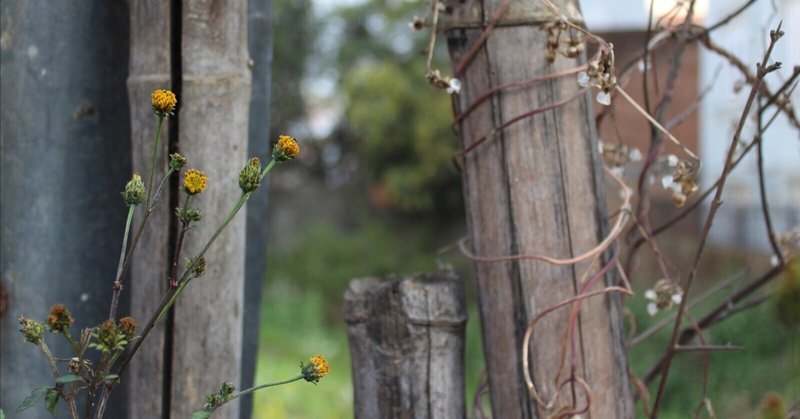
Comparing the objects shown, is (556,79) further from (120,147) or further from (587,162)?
(120,147)

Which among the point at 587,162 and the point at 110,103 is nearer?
the point at 587,162

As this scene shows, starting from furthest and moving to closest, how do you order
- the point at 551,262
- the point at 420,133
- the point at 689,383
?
the point at 420,133 → the point at 689,383 → the point at 551,262

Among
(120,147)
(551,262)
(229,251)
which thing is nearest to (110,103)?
(120,147)

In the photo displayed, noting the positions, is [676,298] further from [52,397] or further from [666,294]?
[52,397]

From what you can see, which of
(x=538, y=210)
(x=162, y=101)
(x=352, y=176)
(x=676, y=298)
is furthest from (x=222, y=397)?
(x=352, y=176)

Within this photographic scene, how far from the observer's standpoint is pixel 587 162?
139 centimetres

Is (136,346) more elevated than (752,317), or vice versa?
(752,317)

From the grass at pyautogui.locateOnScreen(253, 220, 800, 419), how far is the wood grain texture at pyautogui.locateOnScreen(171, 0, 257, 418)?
1.12 metres

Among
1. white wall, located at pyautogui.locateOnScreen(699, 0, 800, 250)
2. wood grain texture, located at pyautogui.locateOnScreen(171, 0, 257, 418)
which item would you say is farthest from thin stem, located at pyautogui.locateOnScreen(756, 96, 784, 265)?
white wall, located at pyautogui.locateOnScreen(699, 0, 800, 250)

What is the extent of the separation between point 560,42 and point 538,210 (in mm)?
258

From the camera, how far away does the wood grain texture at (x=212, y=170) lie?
133 centimetres

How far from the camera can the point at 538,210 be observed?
1373mm

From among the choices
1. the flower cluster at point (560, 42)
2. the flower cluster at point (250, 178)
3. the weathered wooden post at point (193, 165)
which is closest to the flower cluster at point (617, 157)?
the flower cluster at point (560, 42)

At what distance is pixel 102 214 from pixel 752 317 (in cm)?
573
